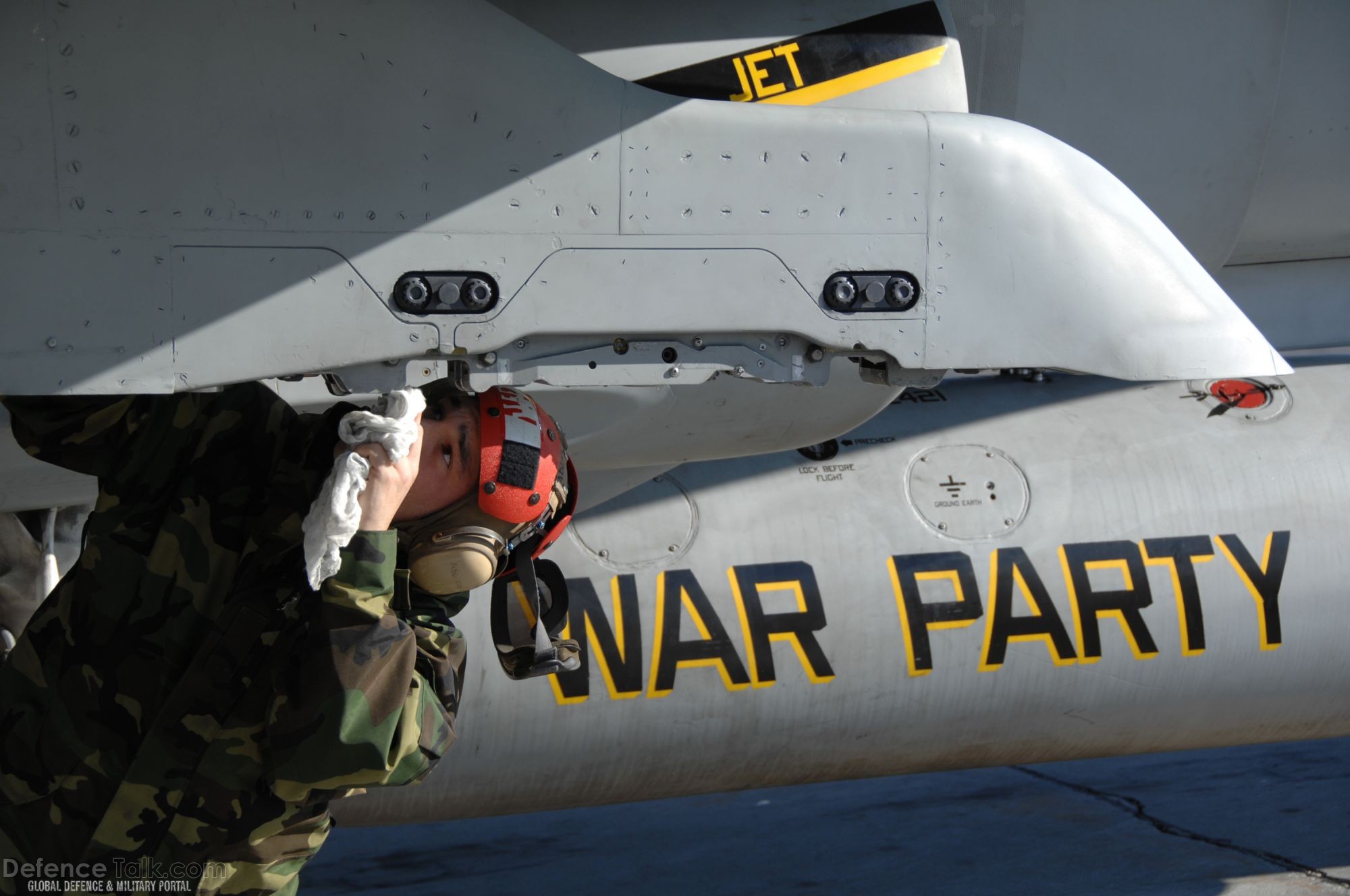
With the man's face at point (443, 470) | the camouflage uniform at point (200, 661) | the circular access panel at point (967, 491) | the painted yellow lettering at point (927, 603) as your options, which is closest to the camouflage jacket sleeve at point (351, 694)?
the camouflage uniform at point (200, 661)

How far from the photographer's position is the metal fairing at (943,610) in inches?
143

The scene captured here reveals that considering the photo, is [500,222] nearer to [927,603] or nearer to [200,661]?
[200,661]

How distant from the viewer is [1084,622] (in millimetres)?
3877

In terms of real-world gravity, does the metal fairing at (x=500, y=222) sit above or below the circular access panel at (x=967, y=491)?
above

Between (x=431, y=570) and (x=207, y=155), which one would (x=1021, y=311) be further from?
(x=207, y=155)

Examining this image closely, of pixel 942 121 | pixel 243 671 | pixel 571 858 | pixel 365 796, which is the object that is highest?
pixel 942 121

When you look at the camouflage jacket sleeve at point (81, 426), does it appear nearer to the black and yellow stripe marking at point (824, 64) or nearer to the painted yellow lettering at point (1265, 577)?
the black and yellow stripe marking at point (824, 64)

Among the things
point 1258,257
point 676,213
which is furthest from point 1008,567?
point 676,213

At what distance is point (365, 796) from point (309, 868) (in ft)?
3.88

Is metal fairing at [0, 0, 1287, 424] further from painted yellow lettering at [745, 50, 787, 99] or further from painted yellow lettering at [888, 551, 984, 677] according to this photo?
painted yellow lettering at [888, 551, 984, 677]

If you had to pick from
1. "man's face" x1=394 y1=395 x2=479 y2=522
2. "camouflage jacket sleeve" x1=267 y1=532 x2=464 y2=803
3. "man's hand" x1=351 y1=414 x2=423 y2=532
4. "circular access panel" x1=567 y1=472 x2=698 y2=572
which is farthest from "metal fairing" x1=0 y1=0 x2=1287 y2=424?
"circular access panel" x1=567 y1=472 x2=698 y2=572

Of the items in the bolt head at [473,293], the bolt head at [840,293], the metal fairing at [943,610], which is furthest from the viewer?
the metal fairing at [943,610]

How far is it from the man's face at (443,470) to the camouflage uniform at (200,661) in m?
0.12

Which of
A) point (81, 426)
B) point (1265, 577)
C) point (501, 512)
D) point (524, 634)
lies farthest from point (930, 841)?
point (81, 426)
